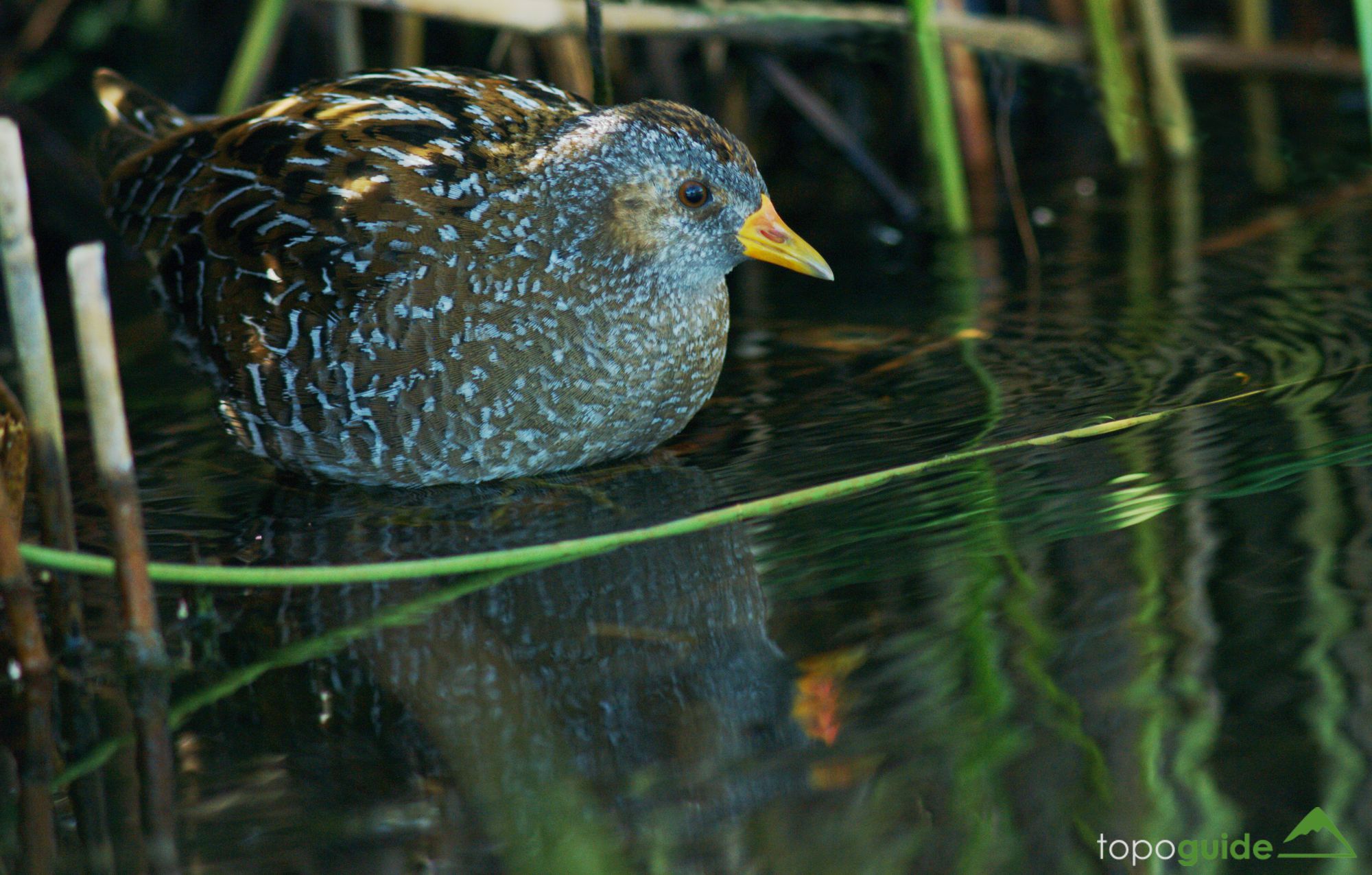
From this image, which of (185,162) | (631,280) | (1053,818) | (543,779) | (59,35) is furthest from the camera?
(59,35)

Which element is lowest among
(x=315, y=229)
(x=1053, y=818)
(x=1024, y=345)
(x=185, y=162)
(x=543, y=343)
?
(x=1053, y=818)

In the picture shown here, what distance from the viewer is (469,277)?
120 inches

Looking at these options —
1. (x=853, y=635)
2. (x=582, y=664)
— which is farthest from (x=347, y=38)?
(x=853, y=635)

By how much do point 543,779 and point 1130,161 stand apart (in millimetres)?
4170

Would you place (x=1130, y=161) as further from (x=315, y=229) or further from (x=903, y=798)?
(x=903, y=798)

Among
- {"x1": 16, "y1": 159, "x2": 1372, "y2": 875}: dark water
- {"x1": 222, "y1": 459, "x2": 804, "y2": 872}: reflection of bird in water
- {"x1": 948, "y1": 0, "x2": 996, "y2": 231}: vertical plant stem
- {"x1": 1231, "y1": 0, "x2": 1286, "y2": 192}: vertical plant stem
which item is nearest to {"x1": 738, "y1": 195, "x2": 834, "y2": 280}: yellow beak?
{"x1": 16, "y1": 159, "x2": 1372, "y2": 875}: dark water

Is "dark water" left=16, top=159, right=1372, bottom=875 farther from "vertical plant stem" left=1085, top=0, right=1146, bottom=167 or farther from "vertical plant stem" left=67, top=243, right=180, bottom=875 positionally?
"vertical plant stem" left=1085, top=0, right=1146, bottom=167

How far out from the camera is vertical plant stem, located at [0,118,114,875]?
7.08 feet

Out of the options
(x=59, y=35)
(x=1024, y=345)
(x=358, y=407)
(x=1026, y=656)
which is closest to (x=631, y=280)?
(x=358, y=407)

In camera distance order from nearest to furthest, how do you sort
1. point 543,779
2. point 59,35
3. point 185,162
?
point 543,779 → point 185,162 → point 59,35

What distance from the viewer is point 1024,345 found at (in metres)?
3.60

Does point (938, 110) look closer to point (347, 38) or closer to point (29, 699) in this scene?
point (347, 38)

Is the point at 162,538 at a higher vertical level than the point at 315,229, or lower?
lower

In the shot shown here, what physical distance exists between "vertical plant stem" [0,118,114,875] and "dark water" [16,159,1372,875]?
11 centimetres
